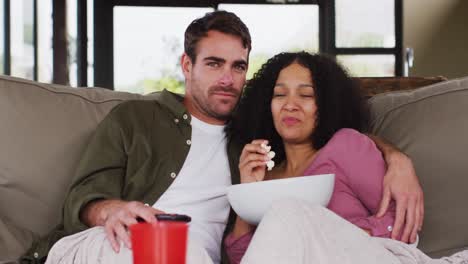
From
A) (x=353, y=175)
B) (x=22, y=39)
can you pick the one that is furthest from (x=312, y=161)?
(x=22, y=39)

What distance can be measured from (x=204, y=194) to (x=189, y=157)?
0.13 m

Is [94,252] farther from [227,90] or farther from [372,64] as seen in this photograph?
[372,64]

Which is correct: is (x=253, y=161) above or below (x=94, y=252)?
above

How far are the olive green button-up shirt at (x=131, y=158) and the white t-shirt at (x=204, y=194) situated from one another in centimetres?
2

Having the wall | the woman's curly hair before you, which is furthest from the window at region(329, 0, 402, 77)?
the woman's curly hair

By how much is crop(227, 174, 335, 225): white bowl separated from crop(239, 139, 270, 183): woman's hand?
10.7 inches

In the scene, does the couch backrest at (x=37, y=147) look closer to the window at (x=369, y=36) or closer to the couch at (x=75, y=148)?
the couch at (x=75, y=148)

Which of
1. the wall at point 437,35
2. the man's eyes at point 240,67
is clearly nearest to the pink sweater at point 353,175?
the man's eyes at point 240,67

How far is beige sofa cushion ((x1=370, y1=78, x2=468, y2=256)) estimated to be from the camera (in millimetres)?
1775

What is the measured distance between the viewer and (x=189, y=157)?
6.59 feet

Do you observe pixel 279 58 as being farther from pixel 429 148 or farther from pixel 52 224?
pixel 52 224

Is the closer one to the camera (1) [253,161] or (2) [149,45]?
(1) [253,161]

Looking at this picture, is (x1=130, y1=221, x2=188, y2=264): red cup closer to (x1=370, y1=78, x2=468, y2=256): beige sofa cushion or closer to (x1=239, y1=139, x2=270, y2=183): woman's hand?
(x1=239, y1=139, x2=270, y2=183): woman's hand

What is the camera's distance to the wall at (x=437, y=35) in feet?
26.3
